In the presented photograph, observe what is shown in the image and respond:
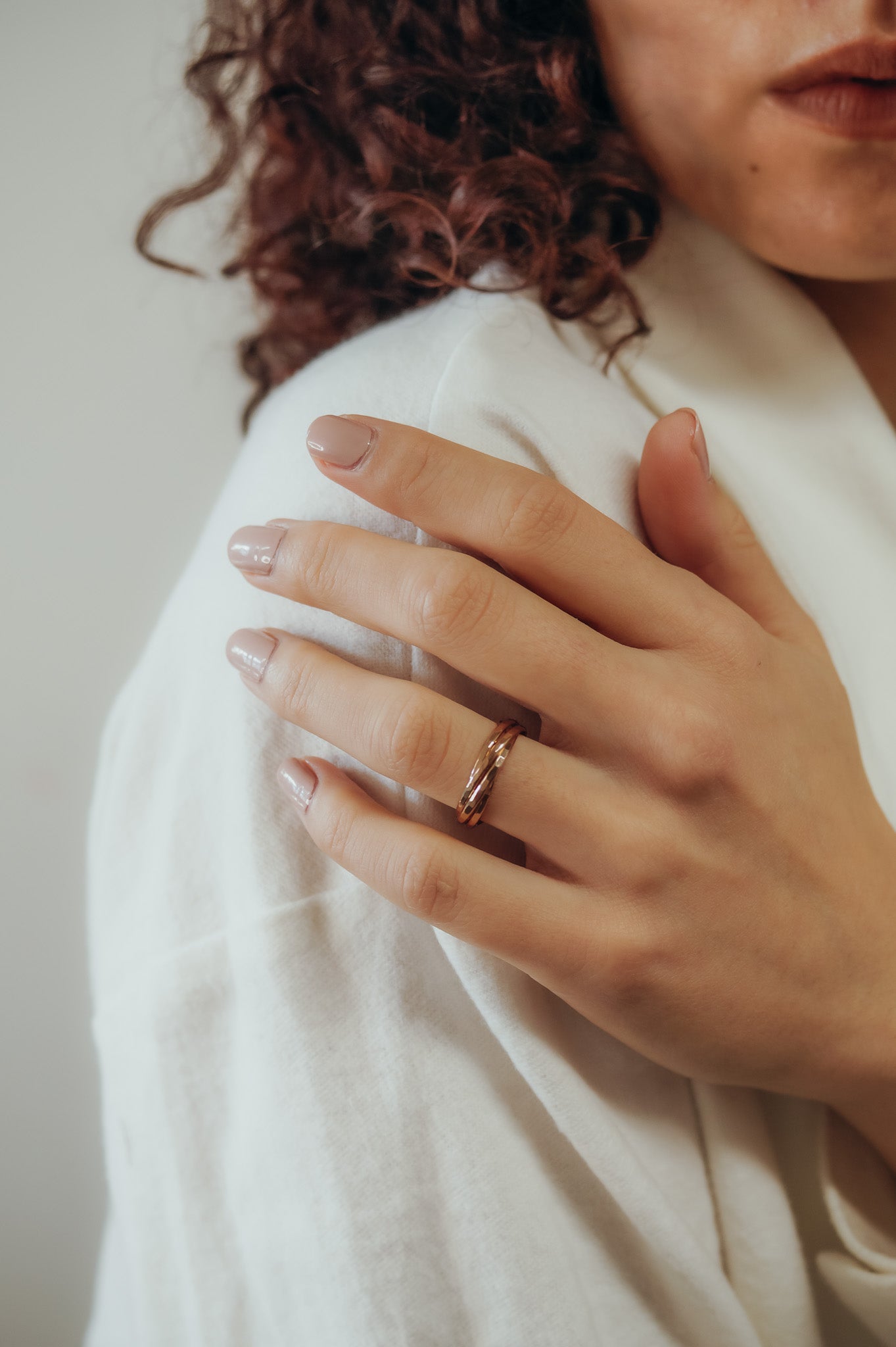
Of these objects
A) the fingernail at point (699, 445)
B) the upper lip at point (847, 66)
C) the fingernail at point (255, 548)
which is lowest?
the fingernail at point (255, 548)

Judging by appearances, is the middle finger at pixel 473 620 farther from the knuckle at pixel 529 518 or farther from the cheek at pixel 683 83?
the cheek at pixel 683 83

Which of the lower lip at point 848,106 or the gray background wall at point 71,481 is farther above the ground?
the lower lip at point 848,106

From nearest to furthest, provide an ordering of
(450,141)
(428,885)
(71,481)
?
(428,885)
(450,141)
(71,481)

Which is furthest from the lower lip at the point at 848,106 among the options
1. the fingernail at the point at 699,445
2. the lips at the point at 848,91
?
the fingernail at the point at 699,445

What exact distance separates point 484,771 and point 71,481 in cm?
71

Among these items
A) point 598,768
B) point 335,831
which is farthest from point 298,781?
point 598,768

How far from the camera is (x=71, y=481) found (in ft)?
3.04

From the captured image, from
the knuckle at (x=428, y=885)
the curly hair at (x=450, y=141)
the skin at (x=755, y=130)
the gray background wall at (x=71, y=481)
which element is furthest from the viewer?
the gray background wall at (x=71, y=481)

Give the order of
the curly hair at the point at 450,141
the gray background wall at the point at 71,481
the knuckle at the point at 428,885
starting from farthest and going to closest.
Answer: the gray background wall at the point at 71,481
the curly hair at the point at 450,141
the knuckle at the point at 428,885

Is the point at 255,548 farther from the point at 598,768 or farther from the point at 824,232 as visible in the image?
the point at 824,232

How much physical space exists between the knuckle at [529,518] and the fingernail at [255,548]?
0.42 feet

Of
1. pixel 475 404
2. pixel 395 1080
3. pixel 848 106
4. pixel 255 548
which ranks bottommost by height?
pixel 395 1080

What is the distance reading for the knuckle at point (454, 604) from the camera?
42 cm

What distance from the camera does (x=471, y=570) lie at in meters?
0.43
